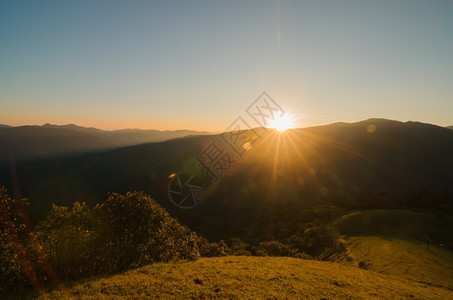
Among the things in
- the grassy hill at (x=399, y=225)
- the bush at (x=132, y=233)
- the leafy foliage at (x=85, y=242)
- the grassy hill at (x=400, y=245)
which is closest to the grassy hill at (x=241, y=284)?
the bush at (x=132, y=233)

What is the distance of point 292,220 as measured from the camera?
102 meters

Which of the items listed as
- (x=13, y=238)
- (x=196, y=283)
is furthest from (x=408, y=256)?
(x=13, y=238)

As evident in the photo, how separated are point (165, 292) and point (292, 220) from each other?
8915cm

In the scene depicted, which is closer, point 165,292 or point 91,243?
point 165,292

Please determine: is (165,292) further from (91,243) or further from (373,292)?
(373,292)

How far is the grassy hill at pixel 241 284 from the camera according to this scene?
20.9 m

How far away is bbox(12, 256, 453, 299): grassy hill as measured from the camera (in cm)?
2094

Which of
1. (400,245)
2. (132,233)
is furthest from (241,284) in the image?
(400,245)

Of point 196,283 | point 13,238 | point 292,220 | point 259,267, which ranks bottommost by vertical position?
point 292,220

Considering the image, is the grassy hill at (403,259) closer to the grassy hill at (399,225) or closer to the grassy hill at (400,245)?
the grassy hill at (400,245)

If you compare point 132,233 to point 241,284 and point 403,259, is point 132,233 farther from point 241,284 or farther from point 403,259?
point 403,259

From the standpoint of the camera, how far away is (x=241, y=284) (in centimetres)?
2450

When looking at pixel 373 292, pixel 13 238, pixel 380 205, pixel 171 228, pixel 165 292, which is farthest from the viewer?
pixel 380 205

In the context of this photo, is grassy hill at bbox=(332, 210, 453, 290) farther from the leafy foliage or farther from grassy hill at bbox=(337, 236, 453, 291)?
the leafy foliage
